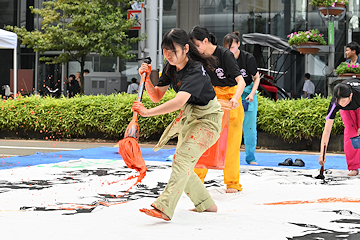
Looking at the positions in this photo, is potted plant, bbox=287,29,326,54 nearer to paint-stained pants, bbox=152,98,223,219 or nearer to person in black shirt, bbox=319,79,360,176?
person in black shirt, bbox=319,79,360,176

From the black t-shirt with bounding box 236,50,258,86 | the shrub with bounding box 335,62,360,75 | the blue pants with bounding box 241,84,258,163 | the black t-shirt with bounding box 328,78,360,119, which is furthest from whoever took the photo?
Result: the shrub with bounding box 335,62,360,75

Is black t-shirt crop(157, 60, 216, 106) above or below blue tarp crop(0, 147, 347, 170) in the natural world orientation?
above

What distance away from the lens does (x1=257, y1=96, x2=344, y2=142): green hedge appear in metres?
9.87

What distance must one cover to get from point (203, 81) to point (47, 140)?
29.9 ft

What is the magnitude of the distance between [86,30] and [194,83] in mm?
18963

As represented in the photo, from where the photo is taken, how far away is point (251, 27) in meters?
24.0

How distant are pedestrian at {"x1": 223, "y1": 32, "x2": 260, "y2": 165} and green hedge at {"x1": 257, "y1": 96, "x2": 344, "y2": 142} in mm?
2536

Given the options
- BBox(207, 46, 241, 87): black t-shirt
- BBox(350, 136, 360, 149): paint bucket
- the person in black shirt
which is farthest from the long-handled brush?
BBox(350, 136, 360, 149): paint bucket

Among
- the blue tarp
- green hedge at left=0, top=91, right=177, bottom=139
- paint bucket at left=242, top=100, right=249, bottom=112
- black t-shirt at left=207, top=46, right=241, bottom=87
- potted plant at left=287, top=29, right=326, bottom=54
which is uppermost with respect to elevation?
potted plant at left=287, top=29, right=326, bottom=54

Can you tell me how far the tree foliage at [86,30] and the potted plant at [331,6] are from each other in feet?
34.3

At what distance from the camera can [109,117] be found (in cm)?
1183

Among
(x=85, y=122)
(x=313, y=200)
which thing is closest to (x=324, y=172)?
(x=313, y=200)

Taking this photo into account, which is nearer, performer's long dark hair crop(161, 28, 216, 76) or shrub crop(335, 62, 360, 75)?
performer's long dark hair crop(161, 28, 216, 76)

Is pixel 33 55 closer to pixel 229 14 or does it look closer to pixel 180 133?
pixel 229 14
